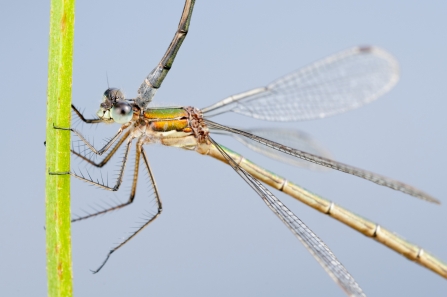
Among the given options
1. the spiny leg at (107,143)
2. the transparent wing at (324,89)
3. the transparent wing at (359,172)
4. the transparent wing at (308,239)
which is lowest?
the transparent wing at (308,239)

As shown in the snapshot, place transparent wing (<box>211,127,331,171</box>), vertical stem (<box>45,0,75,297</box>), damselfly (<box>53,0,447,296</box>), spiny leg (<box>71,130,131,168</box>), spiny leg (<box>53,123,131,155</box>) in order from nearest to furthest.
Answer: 1. vertical stem (<box>45,0,75,297</box>)
2. spiny leg (<box>53,123,131,155</box>)
3. spiny leg (<box>71,130,131,168</box>)
4. damselfly (<box>53,0,447,296</box>)
5. transparent wing (<box>211,127,331,171</box>)

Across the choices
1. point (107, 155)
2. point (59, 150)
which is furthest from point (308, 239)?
point (59, 150)

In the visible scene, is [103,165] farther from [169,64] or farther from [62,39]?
[62,39]

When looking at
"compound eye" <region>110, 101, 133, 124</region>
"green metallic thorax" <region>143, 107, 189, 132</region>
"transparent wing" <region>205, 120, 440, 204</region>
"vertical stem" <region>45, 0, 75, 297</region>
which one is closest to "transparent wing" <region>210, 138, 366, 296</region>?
"transparent wing" <region>205, 120, 440, 204</region>

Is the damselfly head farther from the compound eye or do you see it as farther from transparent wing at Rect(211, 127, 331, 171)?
transparent wing at Rect(211, 127, 331, 171)

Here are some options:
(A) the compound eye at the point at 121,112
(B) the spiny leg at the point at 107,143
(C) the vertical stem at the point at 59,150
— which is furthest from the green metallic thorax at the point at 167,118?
(C) the vertical stem at the point at 59,150

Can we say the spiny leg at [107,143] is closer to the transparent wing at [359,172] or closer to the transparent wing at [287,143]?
the transparent wing at [359,172]

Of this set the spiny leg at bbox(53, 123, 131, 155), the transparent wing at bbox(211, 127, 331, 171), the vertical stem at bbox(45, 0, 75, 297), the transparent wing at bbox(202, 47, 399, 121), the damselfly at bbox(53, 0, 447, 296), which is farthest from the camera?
the transparent wing at bbox(211, 127, 331, 171)

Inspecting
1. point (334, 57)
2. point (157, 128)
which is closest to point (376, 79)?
point (334, 57)
